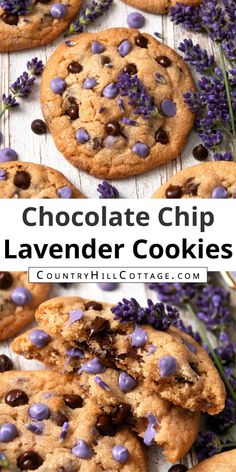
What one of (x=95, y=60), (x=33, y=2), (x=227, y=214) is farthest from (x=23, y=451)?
(x=33, y=2)

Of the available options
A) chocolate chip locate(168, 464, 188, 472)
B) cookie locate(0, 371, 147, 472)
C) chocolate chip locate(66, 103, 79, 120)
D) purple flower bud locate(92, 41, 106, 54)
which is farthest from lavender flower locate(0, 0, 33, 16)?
chocolate chip locate(168, 464, 188, 472)

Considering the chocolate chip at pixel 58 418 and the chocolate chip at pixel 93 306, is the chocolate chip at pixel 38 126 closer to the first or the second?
the chocolate chip at pixel 93 306

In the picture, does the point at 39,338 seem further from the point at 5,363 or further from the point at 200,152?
the point at 200,152

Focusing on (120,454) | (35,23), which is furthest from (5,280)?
(35,23)

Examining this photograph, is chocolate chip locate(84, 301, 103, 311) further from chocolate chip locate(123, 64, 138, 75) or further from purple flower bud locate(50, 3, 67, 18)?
purple flower bud locate(50, 3, 67, 18)

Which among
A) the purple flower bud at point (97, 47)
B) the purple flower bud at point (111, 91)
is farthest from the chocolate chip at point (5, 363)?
the purple flower bud at point (97, 47)

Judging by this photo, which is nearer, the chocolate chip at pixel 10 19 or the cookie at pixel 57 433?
the cookie at pixel 57 433

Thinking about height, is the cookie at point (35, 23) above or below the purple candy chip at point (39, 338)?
above
